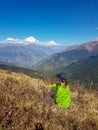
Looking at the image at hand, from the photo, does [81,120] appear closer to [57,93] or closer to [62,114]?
[62,114]

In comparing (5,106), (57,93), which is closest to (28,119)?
(5,106)

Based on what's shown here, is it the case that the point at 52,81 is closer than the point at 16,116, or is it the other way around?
the point at 16,116

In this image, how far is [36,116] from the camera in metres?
4.75

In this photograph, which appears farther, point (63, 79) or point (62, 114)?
point (63, 79)

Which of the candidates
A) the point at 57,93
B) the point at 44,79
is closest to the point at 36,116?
the point at 57,93

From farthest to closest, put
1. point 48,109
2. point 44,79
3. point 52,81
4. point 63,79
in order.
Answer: point 44,79 → point 52,81 → point 63,79 → point 48,109

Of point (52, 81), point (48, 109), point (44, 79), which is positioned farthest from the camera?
point (44, 79)

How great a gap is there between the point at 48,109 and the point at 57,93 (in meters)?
2.16

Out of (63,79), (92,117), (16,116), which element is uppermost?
(63,79)

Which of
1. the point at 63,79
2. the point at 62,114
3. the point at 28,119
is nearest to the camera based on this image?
the point at 28,119

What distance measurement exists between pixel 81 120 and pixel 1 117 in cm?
253

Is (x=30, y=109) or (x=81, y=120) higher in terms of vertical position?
(x=30, y=109)

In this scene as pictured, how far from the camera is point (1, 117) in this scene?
398 cm

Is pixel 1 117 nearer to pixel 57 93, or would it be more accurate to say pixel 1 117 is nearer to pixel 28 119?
pixel 28 119
